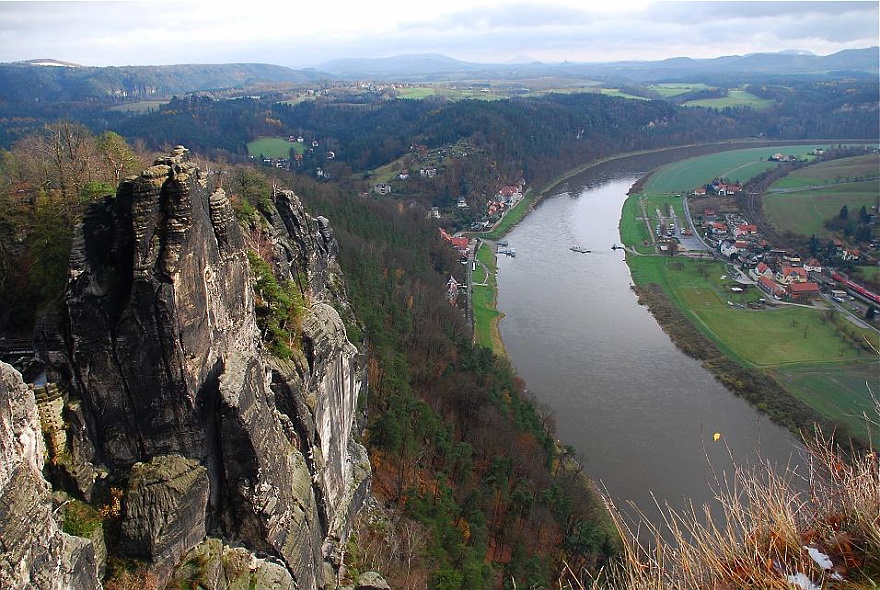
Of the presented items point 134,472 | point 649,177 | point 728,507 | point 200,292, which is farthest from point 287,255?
point 649,177

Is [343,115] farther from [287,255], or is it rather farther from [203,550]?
[203,550]

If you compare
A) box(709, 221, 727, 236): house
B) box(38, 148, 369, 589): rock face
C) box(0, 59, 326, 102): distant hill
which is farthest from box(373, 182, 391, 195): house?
box(0, 59, 326, 102): distant hill

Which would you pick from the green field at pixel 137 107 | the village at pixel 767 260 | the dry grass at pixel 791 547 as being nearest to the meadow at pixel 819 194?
the village at pixel 767 260

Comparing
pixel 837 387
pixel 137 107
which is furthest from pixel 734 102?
pixel 837 387

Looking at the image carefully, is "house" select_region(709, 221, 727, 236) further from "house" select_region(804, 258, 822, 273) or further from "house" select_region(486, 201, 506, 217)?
"house" select_region(486, 201, 506, 217)

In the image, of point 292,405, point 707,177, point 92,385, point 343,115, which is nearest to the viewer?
point 92,385

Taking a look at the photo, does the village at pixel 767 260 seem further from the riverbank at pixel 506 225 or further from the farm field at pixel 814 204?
the riverbank at pixel 506 225

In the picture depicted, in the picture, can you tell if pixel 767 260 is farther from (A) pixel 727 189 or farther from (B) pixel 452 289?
(A) pixel 727 189
